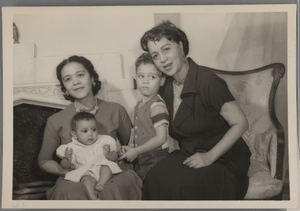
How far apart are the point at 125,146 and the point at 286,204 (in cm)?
111

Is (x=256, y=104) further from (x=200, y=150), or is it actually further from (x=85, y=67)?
(x=85, y=67)

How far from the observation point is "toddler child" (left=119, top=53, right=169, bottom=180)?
6.52 feet

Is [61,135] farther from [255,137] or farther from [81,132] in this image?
[255,137]

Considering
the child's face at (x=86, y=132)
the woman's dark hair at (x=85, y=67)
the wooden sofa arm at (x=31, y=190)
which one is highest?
the woman's dark hair at (x=85, y=67)

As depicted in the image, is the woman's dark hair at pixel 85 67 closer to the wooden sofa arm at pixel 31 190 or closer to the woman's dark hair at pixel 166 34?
the woman's dark hair at pixel 166 34

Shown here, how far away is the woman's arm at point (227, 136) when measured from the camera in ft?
6.46

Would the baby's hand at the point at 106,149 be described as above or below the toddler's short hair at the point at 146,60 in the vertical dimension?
below

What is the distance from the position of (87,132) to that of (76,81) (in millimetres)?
339

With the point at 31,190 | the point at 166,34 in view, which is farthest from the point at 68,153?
the point at 166,34

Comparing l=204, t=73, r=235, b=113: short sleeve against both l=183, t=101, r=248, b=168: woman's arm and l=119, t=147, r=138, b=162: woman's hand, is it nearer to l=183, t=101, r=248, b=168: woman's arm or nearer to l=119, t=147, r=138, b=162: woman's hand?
l=183, t=101, r=248, b=168: woman's arm

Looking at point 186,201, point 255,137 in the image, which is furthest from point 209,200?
point 255,137

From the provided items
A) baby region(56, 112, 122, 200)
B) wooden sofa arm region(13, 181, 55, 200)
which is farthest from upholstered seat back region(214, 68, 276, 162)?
wooden sofa arm region(13, 181, 55, 200)

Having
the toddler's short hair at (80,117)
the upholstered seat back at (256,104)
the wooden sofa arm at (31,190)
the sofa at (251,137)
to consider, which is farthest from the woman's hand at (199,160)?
the wooden sofa arm at (31,190)

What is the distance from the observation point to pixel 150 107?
79.6 inches
